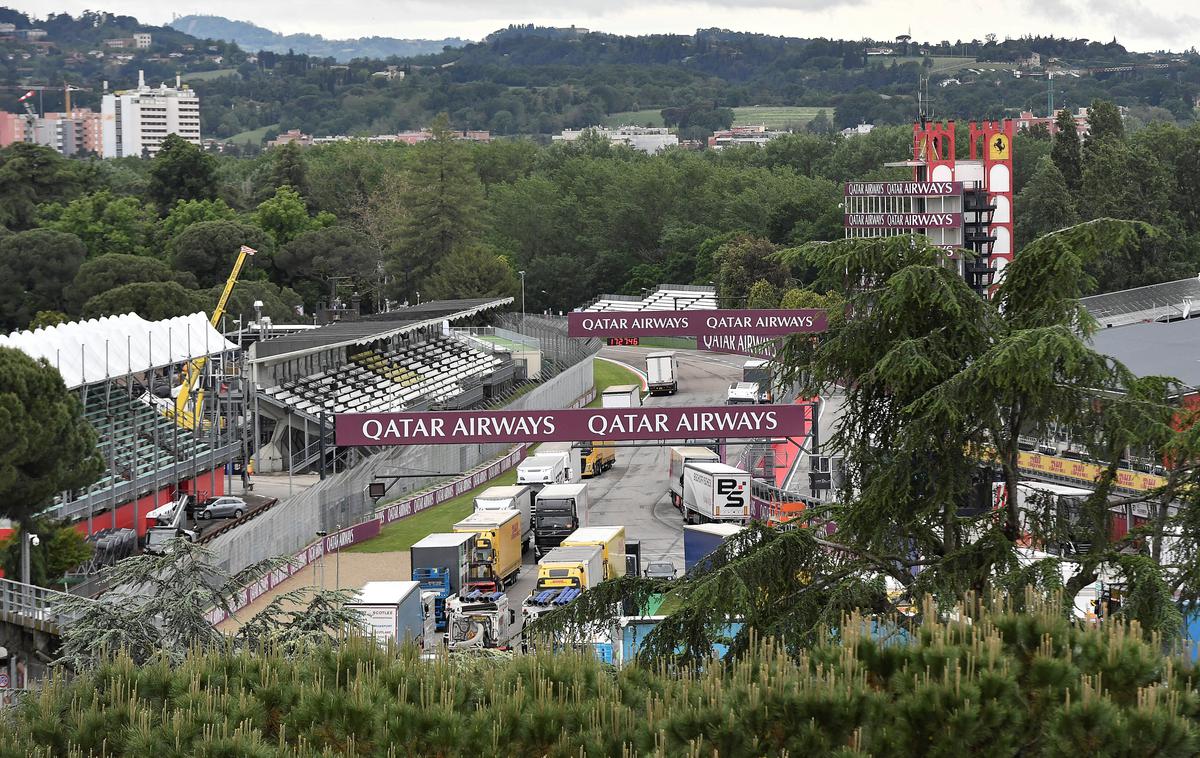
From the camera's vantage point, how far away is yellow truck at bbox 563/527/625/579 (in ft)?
127

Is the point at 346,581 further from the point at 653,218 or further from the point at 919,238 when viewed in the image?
the point at 653,218

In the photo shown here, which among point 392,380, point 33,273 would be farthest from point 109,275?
point 392,380

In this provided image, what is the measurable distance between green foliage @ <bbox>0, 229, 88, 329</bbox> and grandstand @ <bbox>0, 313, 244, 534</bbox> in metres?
45.9

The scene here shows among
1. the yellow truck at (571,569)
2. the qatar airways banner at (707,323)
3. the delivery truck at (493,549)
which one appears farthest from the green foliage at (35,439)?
the qatar airways banner at (707,323)

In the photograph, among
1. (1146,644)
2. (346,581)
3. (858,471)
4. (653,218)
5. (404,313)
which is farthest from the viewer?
(653,218)

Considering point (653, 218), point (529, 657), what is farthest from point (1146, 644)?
point (653, 218)

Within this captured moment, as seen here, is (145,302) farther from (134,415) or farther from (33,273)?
(134,415)

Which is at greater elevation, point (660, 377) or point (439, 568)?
point (439, 568)

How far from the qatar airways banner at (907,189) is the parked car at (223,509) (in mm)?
39475

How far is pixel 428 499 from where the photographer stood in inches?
2105

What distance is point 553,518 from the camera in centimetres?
4581

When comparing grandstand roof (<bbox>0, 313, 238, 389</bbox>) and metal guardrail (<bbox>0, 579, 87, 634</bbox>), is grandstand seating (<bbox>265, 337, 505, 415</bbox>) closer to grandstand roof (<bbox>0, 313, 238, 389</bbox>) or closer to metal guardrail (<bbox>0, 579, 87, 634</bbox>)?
grandstand roof (<bbox>0, 313, 238, 389</bbox>)

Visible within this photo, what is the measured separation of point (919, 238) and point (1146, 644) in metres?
5.94

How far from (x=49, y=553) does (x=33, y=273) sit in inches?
2647
